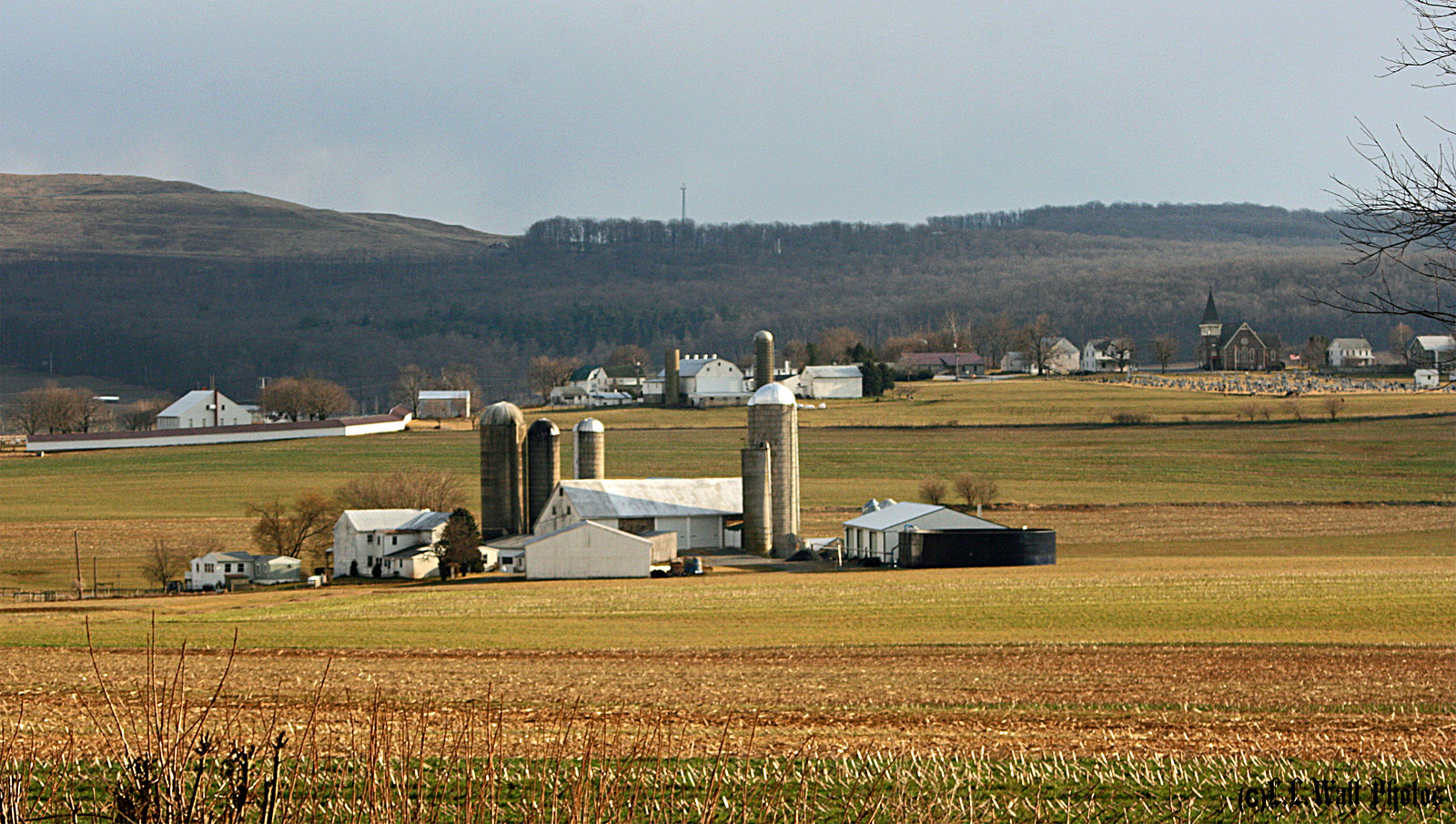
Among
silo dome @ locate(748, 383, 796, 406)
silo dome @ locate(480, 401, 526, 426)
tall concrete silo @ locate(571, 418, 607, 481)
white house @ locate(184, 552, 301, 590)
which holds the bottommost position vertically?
white house @ locate(184, 552, 301, 590)

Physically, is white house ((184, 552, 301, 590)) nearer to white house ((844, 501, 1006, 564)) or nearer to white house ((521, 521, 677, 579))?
white house ((521, 521, 677, 579))

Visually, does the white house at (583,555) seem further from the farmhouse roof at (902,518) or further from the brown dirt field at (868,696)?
the brown dirt field at (868,696)

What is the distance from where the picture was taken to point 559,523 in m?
55.0

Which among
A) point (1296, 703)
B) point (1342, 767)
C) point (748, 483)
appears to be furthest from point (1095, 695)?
point (748, 483)

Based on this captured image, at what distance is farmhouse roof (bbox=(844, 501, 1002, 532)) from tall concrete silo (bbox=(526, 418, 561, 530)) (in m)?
14.2

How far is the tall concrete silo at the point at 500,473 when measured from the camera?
2270 inches

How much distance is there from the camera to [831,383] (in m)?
114

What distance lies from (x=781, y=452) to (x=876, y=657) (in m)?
31.7

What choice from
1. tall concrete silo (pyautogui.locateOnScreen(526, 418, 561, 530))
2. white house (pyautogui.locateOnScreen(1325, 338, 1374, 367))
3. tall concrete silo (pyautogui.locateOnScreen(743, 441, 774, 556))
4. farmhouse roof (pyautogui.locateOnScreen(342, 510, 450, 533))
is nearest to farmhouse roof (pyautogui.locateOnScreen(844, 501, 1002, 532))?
tall concrete silo (pyautogui.locateOnScreen(743, 441, 774, 556))

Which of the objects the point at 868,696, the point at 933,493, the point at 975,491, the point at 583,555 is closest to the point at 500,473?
the point at 583,555

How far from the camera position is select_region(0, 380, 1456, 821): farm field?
11227mm

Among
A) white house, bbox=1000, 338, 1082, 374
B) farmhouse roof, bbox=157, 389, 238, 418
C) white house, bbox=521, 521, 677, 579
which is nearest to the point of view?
white house, bbox=521, 521, 677, 579

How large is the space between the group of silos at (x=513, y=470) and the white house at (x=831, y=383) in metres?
56.8

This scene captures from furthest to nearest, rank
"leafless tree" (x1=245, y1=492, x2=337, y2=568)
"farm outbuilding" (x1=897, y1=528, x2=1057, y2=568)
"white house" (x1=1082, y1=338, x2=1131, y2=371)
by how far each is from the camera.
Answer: "white house" (x1=1082, y1=338, x2=1131, y2=371)
"leafless tree" (x1=245, y1=492, x2=337, y2=568)
"farm outbuilding" (x1=897, y1=528, x2=1057, y2=568)
